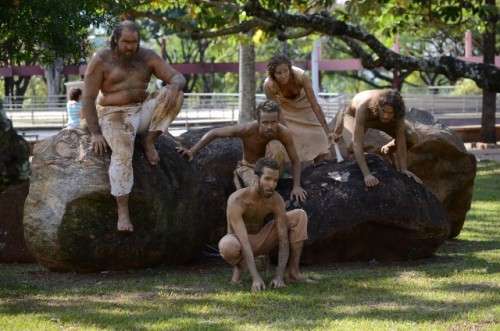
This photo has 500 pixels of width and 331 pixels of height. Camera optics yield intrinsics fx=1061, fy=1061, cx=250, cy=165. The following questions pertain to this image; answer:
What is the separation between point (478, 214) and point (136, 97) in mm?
6391

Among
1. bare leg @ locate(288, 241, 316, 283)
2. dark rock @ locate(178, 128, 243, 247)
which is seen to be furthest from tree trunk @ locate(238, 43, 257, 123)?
bare leg @ locate(288, 241, 316, 283)

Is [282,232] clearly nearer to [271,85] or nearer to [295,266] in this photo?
[295,266]

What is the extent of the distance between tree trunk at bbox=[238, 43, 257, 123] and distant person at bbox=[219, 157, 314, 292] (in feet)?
48.3

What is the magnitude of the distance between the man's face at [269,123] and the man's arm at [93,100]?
1.41m

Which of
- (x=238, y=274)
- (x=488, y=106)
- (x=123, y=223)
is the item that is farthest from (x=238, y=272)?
(x=488, y=106)

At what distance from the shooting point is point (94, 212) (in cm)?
922

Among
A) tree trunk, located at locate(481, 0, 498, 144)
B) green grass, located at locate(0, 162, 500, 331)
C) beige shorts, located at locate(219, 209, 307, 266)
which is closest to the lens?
green grass, located at locate(0, 162, 500, 331)

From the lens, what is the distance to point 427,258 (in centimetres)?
1017

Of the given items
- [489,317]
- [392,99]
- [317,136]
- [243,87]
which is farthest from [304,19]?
[243,87]

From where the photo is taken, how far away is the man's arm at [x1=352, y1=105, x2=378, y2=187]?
977 centimetres

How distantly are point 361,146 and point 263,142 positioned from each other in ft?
3.07

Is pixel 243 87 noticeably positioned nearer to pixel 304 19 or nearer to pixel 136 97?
pixel 304 19

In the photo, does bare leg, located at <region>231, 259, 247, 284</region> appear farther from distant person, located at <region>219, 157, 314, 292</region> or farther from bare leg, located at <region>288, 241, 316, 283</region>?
bare leg, located at <region>288, 241, 316, 283</region>

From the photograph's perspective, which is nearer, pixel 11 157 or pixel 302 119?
pixel 11 157
